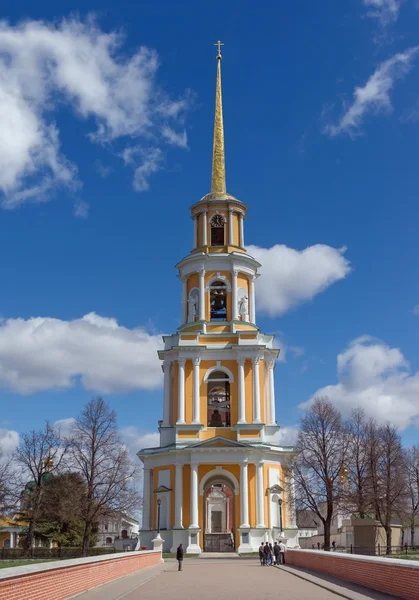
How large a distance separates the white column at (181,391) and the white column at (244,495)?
4954 mm

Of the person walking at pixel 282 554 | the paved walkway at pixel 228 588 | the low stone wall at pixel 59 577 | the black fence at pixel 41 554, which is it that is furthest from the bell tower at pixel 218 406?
the low stone wall at pixel 59 577

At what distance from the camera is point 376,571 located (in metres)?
16.0

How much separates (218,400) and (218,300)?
7.15 metres

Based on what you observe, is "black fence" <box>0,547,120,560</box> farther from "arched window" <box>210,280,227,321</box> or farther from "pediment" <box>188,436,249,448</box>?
"arched window" <box>210,280,227,321</box>

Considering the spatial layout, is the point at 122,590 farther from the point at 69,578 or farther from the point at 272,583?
the point at 272,583

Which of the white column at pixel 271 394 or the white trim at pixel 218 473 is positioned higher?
the white column at pixel 271 394

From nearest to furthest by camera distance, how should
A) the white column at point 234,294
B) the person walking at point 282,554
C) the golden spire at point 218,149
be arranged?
the person walking at point 282,554, the white column at point 234,294, the golden spire at point 218,149

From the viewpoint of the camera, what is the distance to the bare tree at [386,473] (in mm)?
46594

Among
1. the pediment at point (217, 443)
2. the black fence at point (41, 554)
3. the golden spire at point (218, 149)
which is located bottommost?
the black fence at point (41, 554)

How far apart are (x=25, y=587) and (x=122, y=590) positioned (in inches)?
249

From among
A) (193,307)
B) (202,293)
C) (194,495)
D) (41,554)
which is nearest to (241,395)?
(194,495)

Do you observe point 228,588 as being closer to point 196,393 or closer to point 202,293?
point 196,393

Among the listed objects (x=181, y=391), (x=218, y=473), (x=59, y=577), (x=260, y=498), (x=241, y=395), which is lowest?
(x=59, y=577)

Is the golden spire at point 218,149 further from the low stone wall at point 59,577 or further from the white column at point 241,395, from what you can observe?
the low stone wall at point 59,577
